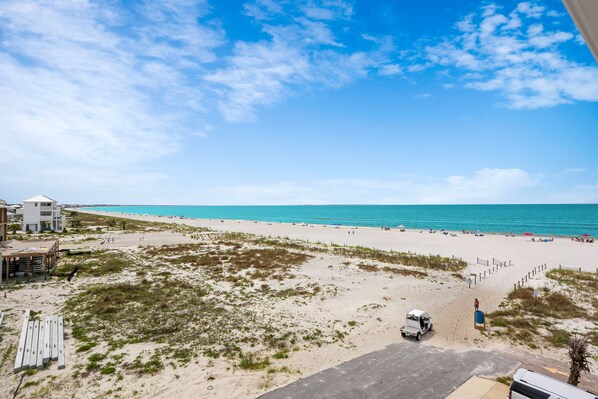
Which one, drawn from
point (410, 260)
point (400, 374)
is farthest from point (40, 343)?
point (410, 260)

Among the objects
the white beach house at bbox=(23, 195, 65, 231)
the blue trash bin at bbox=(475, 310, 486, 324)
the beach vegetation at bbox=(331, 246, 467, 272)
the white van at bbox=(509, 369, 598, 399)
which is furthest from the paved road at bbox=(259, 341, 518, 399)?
the white beach house at bbox=(23, 195, 65, 231)

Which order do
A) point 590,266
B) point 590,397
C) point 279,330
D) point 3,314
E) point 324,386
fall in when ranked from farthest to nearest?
point 590,266 < point 3,314 < point 279,330 < point 324,386 < point 590,397

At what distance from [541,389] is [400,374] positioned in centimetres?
577

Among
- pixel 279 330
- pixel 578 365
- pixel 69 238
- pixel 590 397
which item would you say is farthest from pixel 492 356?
pixel 69 238

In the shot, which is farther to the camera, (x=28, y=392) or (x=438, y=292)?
(x=438, y=292)

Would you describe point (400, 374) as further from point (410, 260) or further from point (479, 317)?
point (410, 260)

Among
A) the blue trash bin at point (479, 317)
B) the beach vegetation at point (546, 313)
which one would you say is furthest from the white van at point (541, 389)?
the blue trash bin at point (479, 317)

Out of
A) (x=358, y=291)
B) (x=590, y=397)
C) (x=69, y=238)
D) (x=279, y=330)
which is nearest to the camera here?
(x=590, y=397)

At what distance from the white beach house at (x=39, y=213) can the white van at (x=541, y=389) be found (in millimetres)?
91896

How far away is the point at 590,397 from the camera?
37.6ft

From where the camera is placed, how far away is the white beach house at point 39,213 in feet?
235

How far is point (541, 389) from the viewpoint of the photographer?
11961mm

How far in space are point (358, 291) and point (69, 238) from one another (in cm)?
6212

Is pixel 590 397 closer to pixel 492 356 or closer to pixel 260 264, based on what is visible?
pixel 492 356
